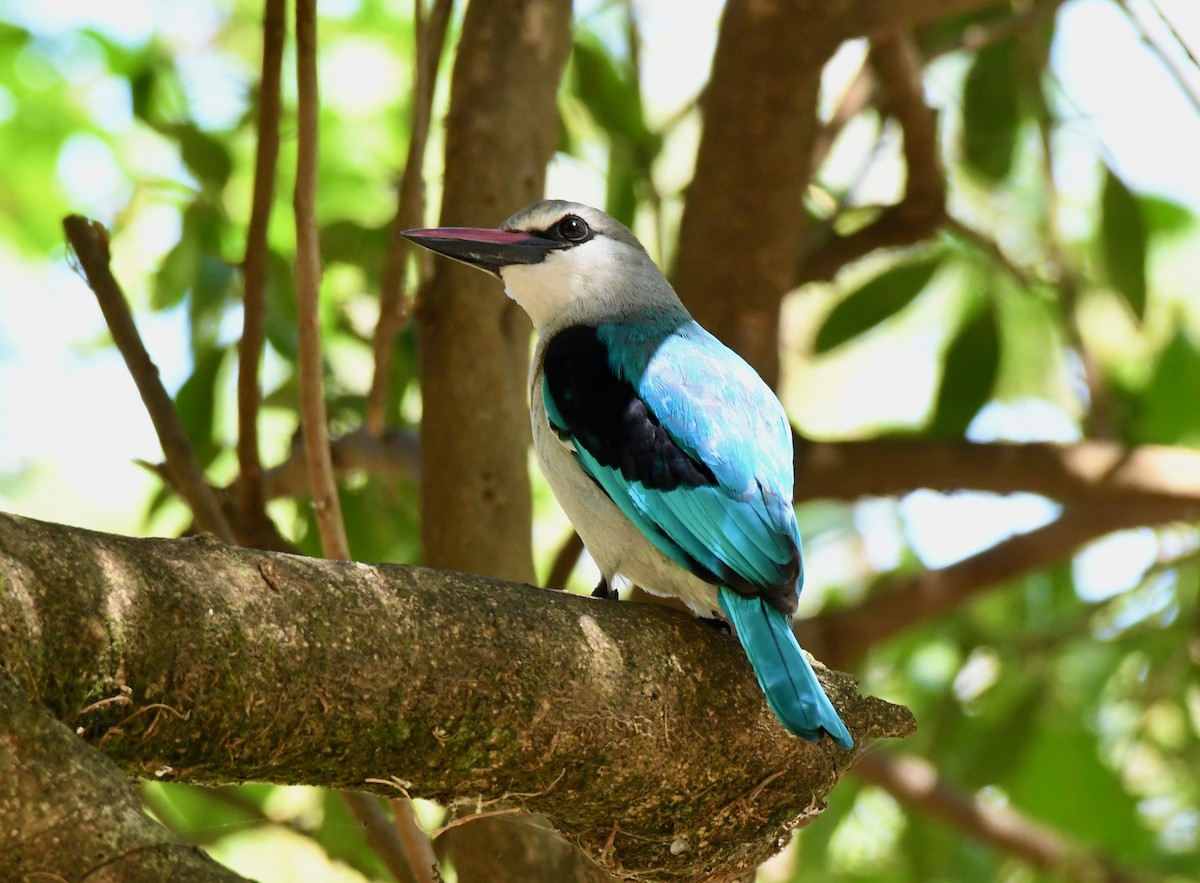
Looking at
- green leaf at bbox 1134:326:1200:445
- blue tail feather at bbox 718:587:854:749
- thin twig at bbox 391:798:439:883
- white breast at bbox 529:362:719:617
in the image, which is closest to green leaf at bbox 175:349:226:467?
white breast at bbox 529:362:719:617

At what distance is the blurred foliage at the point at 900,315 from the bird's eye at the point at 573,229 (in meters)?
0.25

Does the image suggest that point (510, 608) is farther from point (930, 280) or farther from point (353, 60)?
point (353, 60)

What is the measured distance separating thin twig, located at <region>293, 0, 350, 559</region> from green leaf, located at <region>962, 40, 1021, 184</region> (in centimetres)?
298

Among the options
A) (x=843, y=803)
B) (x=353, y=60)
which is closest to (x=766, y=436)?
(x=843, y=803)

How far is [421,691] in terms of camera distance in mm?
2293

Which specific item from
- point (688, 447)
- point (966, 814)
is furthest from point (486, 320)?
point (966, 814)

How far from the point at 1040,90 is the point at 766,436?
116 inches

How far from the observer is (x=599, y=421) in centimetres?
324

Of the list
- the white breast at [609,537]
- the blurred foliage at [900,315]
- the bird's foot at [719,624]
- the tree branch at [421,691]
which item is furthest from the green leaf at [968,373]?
the tree branch at [421,691]

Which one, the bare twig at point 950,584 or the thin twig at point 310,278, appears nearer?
the thin twig at point 310,278

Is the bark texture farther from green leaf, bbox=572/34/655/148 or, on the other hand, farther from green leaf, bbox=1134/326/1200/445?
green leaf, bbox=1134/326/1200/445

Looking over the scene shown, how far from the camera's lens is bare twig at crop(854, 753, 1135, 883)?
5.38 metres

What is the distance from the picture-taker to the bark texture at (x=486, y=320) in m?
3.96

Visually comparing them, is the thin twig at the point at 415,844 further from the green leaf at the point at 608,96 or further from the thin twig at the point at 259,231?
the green leaf at the point at 608,96
